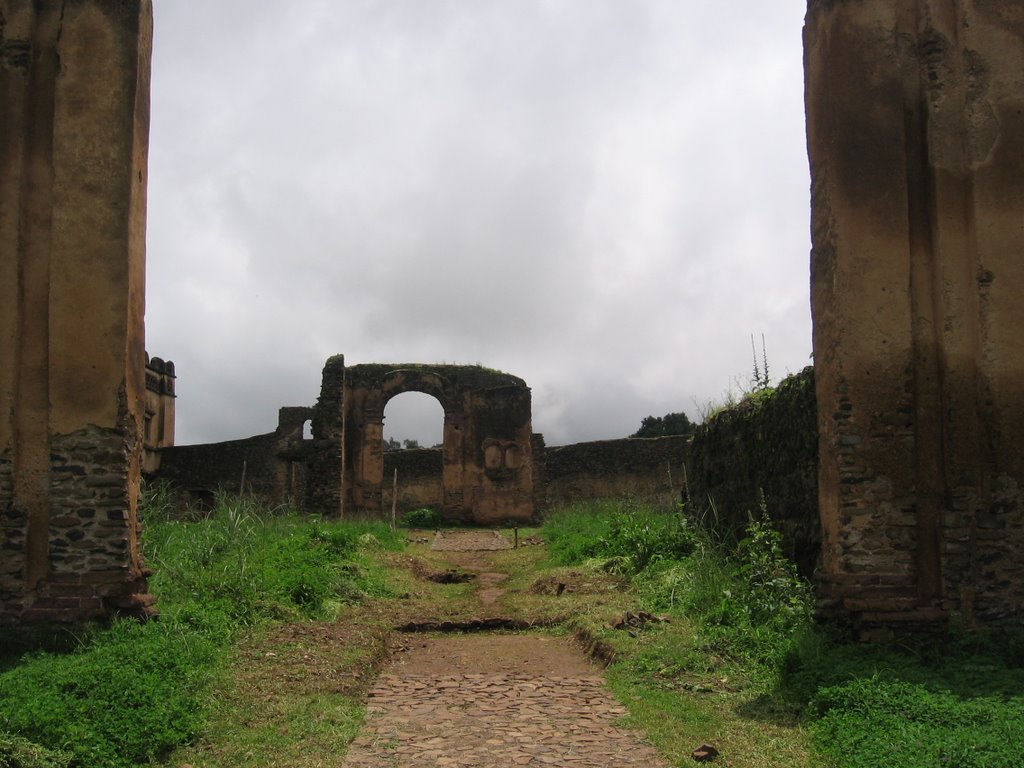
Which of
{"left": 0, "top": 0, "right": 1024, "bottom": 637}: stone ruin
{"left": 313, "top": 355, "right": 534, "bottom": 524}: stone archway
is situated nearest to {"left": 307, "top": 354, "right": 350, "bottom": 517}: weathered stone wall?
{"left": 313, "top": 355, "right": 534, "bottom": 524}: stone archway

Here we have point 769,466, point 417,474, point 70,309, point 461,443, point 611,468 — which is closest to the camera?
point 70,309

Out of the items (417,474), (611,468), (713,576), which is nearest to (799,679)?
(713,576)

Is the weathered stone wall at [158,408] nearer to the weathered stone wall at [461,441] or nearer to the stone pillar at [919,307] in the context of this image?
the weathered stone wall at [461,441]

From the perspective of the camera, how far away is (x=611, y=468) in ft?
93.5

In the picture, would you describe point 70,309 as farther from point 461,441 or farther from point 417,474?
point 417,474

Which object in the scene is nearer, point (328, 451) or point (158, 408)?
point (328, 451)

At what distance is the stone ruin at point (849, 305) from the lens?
6.82 meters

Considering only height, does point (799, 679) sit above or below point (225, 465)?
below

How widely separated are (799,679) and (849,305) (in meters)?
2.77

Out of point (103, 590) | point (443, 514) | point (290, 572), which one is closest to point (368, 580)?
point (290, 572)

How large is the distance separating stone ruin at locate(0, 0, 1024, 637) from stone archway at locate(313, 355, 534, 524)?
1588 cm

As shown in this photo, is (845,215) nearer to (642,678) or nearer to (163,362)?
(642,678)

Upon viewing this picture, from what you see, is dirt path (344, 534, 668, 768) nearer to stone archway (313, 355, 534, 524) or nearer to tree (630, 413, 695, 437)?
stone archway (313, 355, 534, 524)

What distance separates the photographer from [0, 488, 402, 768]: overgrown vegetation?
4.81 metres
